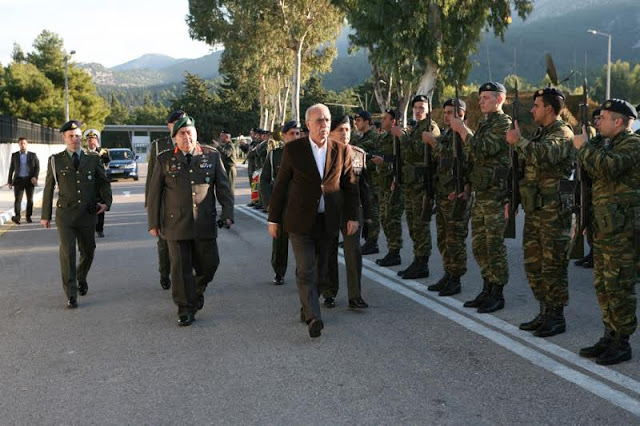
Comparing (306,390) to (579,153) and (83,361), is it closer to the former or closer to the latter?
(83,361)

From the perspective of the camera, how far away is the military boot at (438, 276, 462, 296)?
7613 mm

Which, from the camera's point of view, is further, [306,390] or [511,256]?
[511,256]

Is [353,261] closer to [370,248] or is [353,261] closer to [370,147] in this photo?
[370,147]

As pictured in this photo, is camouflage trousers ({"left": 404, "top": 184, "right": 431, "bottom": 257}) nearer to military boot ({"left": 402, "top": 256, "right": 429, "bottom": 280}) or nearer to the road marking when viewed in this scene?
military boot ({"left": 402, "top": 256, "right": 429, "bottom": 280})

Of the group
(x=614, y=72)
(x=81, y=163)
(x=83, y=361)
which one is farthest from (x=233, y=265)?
(x=614, y=72)

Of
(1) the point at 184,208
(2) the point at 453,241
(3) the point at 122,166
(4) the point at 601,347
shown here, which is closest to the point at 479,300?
(2) the point at 453,241

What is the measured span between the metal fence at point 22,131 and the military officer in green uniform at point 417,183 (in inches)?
810

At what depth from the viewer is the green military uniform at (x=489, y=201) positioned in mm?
6625

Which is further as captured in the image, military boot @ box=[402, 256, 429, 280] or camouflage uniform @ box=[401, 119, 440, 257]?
military boot @ box=[402, 256, 429, 280]

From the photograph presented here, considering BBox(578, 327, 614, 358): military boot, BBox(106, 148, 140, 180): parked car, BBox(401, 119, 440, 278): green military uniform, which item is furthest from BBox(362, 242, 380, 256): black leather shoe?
BBox(106, 148, 140, 180): parked car

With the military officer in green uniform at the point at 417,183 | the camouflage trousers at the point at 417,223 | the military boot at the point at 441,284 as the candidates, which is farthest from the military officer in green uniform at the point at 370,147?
the military boot at the point at 441,284

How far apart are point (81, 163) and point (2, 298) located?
169 cm

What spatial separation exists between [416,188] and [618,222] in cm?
344

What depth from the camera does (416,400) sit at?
4531mm
